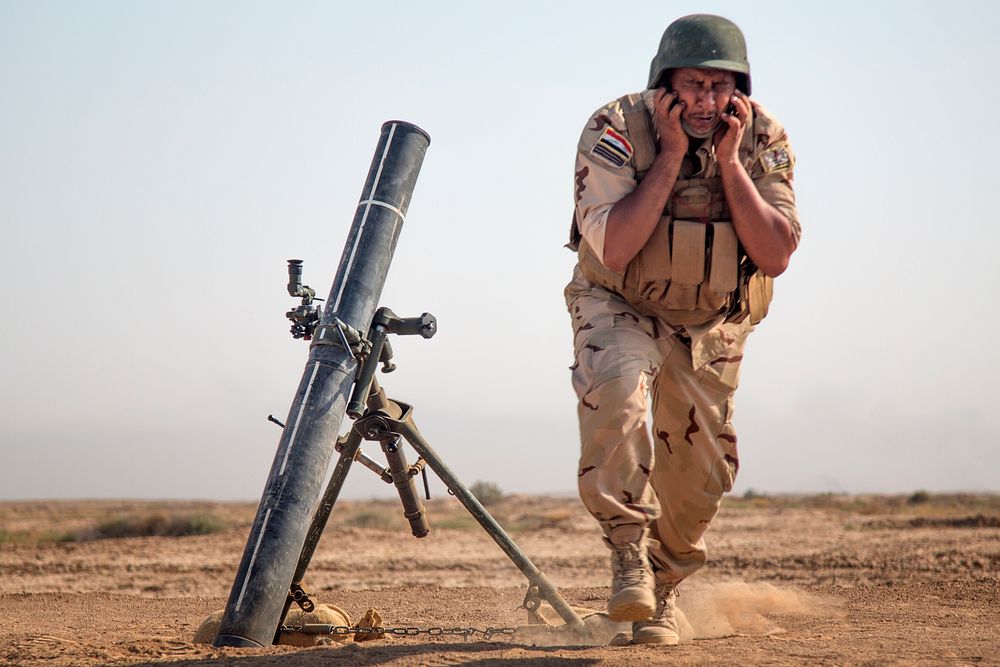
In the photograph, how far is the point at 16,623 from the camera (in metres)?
6.88

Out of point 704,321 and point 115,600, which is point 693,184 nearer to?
point 704,321

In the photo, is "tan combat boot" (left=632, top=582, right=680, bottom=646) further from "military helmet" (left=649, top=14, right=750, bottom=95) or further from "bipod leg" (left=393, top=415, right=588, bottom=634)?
"military helmet" (left=649, top=14, right=750, bottom=95)

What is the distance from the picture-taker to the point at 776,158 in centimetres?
493

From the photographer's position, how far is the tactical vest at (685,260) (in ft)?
15.6

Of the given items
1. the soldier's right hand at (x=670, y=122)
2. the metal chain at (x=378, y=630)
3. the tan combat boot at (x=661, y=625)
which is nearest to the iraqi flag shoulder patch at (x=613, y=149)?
the soldier's right hand at (x=670, y=122)

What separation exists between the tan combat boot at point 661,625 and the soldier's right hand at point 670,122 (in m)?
1.98

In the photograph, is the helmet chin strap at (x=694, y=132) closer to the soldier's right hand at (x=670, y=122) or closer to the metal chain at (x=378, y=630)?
Result: the soldier's right hand at (x=670, y=122)

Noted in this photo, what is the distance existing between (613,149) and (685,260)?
0.57 metres

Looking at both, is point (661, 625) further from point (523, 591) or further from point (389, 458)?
point (523, 591)

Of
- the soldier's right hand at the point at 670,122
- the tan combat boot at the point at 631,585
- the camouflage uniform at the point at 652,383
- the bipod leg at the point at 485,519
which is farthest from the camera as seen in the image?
the bipod leg at the point at 485,519

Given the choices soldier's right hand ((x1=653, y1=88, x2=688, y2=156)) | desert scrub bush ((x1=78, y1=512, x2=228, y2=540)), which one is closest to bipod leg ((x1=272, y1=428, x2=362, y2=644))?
soldier's right hand ((x1=653, y1=88, x2=688, y2=156))

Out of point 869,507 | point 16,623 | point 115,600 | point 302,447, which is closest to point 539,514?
point 869,507

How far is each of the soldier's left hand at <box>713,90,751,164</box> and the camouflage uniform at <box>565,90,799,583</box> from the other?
0.15 meters


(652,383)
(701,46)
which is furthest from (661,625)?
(701,46)
